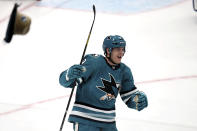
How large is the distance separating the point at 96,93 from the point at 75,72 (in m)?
0.18

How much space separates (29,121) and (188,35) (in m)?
2.97

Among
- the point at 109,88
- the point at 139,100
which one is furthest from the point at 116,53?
the point at 139,100

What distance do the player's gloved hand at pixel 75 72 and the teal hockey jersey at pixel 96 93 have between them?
0.04 m

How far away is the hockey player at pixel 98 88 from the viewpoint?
2.43 meters

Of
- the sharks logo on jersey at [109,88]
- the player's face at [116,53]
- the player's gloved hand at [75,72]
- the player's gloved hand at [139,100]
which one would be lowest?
the player's gloved hand at [139,100]

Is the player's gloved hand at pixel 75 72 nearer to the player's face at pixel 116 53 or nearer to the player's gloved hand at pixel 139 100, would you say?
the player's face at pixel 116 53

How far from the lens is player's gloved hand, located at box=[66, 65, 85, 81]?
2340 mm

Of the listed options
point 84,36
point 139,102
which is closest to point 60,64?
point 84,36

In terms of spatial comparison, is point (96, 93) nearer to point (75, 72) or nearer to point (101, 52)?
point (75, 72)

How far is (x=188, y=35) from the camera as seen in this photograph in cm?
529

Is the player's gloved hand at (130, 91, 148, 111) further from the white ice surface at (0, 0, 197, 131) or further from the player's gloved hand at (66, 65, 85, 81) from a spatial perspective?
the player's gloved hand at (66, 65, 85, 81)

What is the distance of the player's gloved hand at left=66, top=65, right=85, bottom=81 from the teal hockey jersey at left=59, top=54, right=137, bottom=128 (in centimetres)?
4

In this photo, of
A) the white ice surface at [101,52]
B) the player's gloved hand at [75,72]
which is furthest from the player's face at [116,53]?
the white ice surface at [101,52]

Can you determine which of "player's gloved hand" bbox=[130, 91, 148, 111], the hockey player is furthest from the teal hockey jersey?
"player's gloved hand" bbox=[130, 91, 148, 111]
